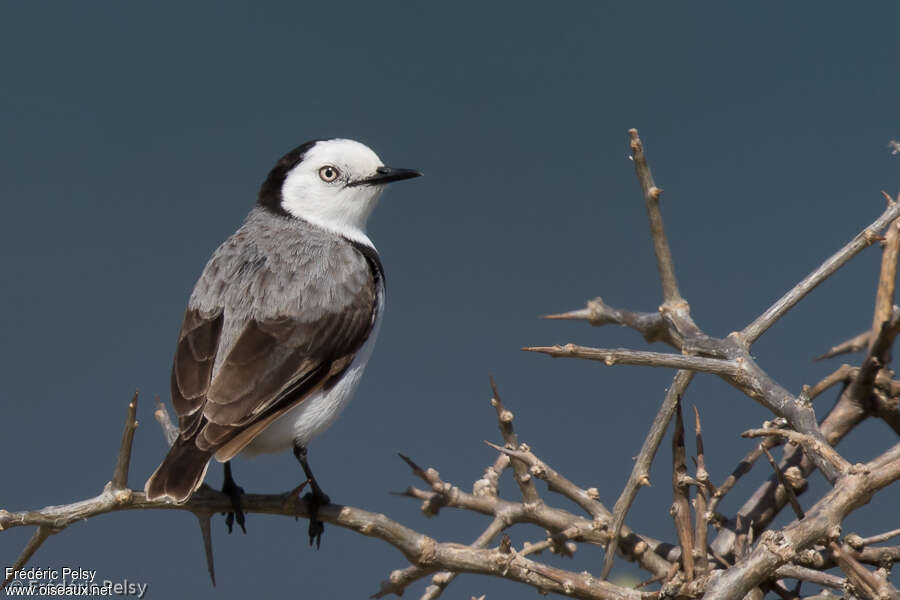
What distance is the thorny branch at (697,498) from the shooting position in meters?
1.49

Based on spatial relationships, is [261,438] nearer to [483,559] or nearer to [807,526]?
[483,559]

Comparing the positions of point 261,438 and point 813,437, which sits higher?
point 813,437

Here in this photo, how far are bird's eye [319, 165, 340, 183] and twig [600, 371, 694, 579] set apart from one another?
267 cm

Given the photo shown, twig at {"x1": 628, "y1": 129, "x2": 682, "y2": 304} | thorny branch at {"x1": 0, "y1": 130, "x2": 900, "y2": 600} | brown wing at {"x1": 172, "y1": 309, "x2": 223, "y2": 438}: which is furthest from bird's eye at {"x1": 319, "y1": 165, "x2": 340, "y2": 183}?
twig at {"x1": 628, "y1": 129, "x2": 682, "y2": 304}

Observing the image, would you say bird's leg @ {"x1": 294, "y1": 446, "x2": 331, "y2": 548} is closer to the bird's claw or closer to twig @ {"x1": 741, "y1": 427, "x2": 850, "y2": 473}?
the bird's claw

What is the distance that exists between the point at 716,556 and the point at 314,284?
6.51 feet

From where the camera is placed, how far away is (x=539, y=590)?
1753mm

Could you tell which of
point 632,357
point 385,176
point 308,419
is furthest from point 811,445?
point 385,176

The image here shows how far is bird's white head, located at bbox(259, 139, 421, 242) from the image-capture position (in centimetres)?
429

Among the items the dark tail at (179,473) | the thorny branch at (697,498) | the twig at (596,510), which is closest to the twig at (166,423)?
the dark tail at (179,473)

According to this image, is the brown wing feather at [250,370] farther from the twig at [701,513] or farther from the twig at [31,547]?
the twig at [701,513]

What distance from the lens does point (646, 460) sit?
1878 mm

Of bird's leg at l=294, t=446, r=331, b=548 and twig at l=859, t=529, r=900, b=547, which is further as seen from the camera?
bird's leg at l=294, t=446, r=331, b=548

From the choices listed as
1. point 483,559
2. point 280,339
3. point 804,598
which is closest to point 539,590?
point 483,559
